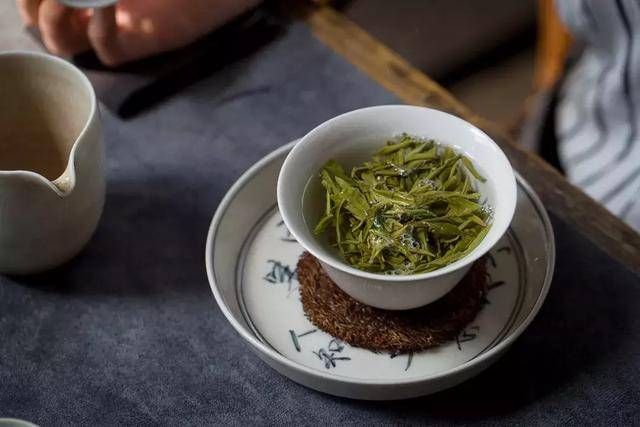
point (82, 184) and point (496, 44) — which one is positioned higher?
point (82, 184)

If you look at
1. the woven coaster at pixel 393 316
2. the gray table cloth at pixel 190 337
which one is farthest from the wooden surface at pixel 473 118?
the woven coaster at pixel 393 316

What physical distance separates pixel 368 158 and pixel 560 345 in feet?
0.86

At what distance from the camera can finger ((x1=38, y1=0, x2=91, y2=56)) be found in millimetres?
945

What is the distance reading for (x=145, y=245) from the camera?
A: 824mm

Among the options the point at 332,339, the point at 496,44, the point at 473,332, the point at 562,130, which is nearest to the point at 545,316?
the point at 473,332

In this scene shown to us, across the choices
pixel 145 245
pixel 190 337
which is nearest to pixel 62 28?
pixel 145 245

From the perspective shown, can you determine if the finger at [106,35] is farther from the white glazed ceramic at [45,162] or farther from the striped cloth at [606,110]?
the striped cloth at [606,110]

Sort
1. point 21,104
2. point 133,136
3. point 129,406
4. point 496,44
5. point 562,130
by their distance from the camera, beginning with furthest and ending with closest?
point 496,44 < point 562,130 < point 133,136 < point 21,104 < point 129,406

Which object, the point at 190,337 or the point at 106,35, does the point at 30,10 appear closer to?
the point at 106,35

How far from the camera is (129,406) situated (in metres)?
0.69

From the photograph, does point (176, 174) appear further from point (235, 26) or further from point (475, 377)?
point (475, 377)

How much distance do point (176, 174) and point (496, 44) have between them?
0.78 metres

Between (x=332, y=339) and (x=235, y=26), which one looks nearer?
(x=332, y=339)

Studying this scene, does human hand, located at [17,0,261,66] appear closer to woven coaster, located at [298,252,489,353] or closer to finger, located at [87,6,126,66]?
finger, located at [87,6,126,66]
